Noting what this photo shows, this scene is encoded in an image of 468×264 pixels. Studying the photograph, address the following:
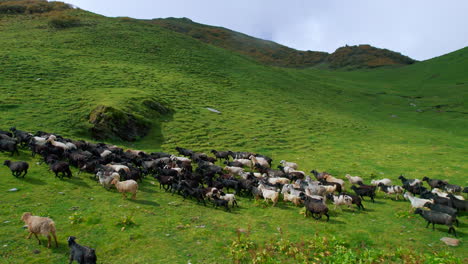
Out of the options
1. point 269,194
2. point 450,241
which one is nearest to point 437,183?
point 450,241

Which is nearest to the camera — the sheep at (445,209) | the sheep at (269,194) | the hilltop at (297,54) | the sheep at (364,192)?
the sheep at (445,209)

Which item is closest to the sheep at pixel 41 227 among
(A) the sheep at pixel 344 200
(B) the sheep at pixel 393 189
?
(A) the sheep at pixel 344 200

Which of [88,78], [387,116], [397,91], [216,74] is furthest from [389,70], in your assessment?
[88,78]

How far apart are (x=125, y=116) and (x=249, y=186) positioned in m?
16.0

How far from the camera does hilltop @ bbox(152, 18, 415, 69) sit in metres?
124

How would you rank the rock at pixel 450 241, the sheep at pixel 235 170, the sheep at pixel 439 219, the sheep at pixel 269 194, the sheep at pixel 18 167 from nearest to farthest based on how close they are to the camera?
the rock at pixel 450 241
the sheep at pixel 439 219
the sheep at pixel 18 167
the sheep at pixel 269 194
the sheep at pixel 235 170

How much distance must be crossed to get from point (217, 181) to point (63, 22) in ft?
195

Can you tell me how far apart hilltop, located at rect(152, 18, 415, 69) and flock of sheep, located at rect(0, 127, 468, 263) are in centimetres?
10646

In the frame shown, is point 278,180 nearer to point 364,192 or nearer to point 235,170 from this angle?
point 235,170

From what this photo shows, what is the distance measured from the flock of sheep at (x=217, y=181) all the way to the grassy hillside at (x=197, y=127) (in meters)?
0.64

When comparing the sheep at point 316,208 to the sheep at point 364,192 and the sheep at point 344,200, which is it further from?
the sheep at point 364,192

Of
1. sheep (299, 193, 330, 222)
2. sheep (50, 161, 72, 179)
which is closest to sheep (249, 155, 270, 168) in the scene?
sheep (299, 193, 330, 222)

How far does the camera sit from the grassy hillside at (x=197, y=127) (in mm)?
10164

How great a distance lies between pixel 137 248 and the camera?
356 inches
